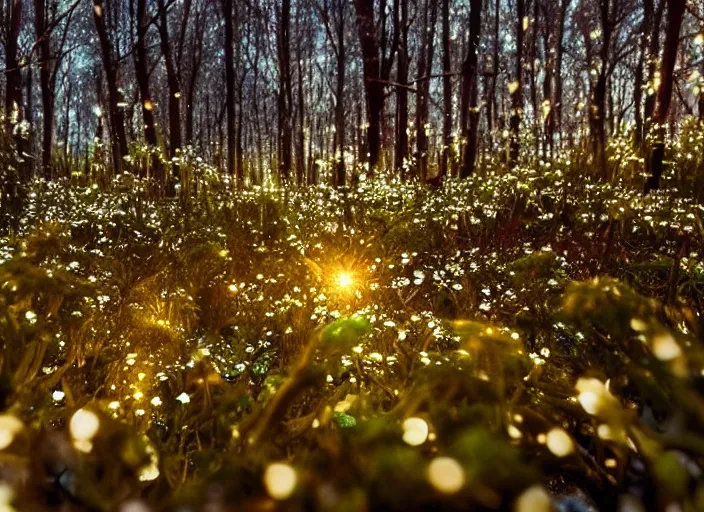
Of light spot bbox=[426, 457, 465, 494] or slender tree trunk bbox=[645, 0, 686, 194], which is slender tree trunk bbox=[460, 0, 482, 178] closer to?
slender tree trunk bbox=[645, 0, 686, 194]

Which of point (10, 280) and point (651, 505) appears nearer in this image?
point (651, 505)

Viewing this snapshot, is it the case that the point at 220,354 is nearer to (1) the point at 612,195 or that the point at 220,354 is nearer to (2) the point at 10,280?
(2) the point at 10,280

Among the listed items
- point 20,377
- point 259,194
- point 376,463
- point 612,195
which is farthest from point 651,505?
point 259,194

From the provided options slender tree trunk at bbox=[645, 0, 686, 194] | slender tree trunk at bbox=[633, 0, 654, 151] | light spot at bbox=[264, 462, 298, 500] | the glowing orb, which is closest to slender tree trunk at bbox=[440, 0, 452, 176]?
slender tree trunk at bbox=[633, 0, 654, 151]

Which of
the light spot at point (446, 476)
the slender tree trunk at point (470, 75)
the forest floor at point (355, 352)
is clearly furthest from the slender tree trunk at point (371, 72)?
the light spot at point (446, 476)

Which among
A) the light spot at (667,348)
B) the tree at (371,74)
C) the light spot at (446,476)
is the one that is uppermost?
the tree at (371,74)

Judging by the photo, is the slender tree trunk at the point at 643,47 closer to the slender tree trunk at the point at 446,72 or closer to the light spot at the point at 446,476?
the slender tree trunk at the point at 446,72
